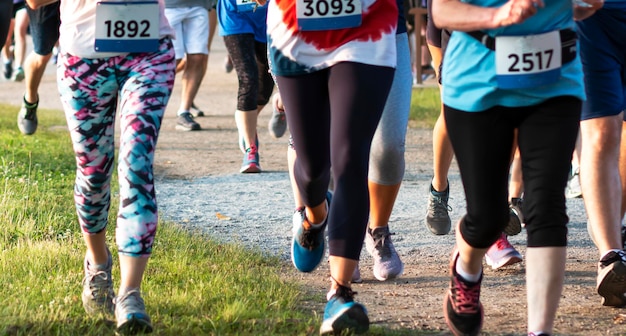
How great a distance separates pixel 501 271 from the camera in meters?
5.73

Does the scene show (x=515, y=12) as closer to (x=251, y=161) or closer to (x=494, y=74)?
(x=494, y=74)

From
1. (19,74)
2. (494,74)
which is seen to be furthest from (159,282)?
(19,74)

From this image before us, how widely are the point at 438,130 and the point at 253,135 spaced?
2793 mm

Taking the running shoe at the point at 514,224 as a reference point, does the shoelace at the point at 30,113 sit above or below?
below

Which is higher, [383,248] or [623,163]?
[623,163]

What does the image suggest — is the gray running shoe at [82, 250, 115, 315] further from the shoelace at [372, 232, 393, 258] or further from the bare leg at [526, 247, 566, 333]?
the bare leg at [526, 247, 566, 333]

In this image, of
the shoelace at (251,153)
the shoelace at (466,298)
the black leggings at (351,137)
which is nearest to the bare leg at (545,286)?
the shoelace at (466,298)

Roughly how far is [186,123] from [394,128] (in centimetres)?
697

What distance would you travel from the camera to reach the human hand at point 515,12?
3717 millimetres

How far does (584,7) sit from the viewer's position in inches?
159

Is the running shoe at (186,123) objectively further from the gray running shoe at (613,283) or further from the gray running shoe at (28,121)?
the gray running shoe at (613,283)

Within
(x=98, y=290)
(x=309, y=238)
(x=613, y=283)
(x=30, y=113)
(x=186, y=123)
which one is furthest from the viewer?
(x=186, y=123)

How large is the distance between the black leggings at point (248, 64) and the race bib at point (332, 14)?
4029mm

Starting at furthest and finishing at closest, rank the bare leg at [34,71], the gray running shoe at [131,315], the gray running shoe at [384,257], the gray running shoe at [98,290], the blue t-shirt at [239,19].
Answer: the bare leg at [34,71] < the blue t-shirt at [239,19] < the gray running shoe at [384,257] < the gray running shoe at [98,290] < the gray running shoe at [131,315]
